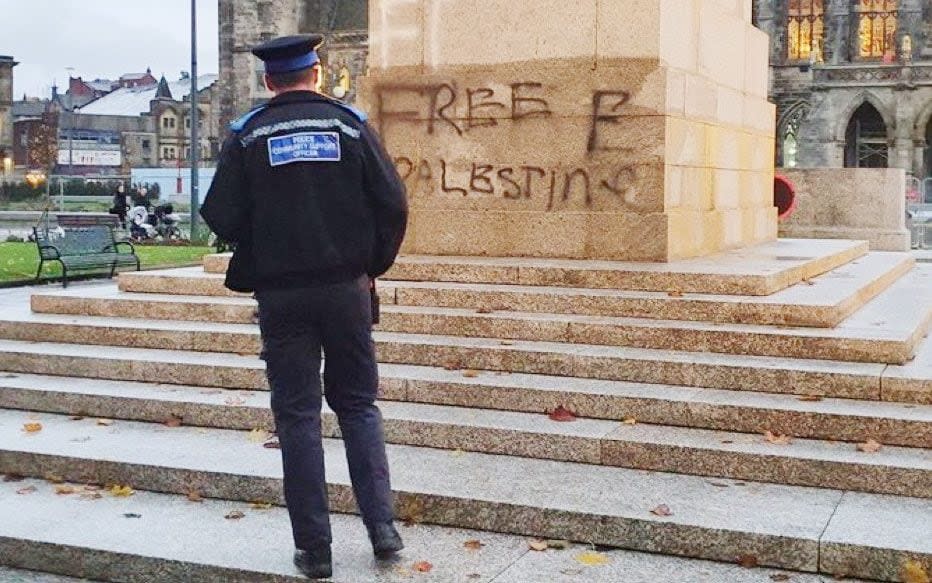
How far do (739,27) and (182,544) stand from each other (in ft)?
30.5

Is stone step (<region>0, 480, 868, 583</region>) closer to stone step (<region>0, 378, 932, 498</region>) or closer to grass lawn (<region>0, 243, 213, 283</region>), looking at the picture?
stone step (<region>0, 378, 932, 498</region>)

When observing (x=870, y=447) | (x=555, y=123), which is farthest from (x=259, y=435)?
(x=555, y=123)

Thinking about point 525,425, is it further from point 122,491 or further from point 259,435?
point 122,491

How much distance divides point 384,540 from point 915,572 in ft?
7.56

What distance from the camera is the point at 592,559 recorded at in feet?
19.4

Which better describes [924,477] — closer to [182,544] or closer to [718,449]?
[718,449]

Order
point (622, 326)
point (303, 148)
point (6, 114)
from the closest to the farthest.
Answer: point (303, 148)
point (622, 326)
point (6, 114)

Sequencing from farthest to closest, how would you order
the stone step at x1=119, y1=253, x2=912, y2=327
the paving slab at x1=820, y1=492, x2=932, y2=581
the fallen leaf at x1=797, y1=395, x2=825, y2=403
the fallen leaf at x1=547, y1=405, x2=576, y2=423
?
the stone step at x1=119, y1=253, x2=912, y2=327 < the fallen leaf at x1=547, y1=405, x2=576, y2=423 < the fallen leaf at x1=797, y1=395, x2=825, y2=403 < the paving slab at x1=820, y1=492, x2=932, y2=581

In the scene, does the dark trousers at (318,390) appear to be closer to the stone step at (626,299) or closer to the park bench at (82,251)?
the stone step at (626,299)

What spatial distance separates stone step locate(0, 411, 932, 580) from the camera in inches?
226

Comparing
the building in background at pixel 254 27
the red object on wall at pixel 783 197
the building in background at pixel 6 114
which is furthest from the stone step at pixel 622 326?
the building in background at pixel 6 114

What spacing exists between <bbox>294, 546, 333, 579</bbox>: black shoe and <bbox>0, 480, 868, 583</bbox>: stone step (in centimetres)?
7

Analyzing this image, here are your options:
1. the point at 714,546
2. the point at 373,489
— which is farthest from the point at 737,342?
the point at 373,489

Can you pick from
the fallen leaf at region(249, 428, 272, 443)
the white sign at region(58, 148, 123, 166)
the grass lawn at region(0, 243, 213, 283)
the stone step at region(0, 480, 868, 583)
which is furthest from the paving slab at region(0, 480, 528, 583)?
the white sign at region(58, 148, 123, 166)
